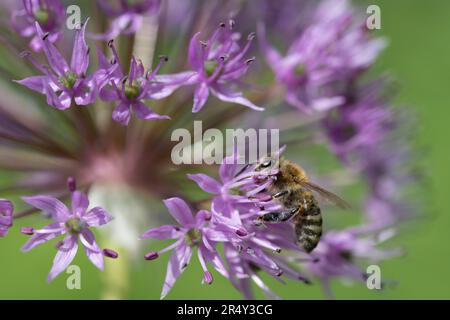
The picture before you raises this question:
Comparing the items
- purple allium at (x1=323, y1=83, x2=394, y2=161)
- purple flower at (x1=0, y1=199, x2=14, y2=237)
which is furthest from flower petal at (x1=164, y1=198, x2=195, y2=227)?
purple allium at (x1=323, y1=83, x2=394, y2=161)

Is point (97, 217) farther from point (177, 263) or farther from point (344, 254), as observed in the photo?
point (344, 254)

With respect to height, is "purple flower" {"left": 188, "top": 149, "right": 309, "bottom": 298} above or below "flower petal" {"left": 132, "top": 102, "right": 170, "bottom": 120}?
below

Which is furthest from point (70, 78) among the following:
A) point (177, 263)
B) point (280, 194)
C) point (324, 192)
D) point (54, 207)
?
point (324, 192)

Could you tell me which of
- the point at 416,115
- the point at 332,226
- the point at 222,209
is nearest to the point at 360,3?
the point at 416,115

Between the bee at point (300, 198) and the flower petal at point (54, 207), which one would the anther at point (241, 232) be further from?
the flower petal at point (54, 207)

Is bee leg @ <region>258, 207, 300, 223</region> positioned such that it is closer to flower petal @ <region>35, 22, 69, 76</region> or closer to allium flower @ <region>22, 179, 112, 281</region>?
allium flower @ <region>22, 179, 112, 281</region>

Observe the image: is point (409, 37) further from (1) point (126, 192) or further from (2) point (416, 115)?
A: (1) point (126, 192)
